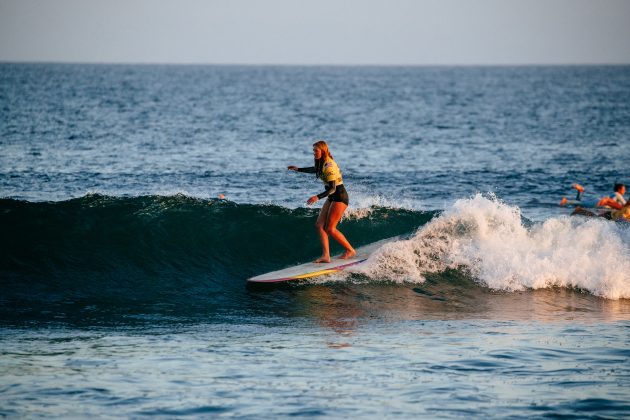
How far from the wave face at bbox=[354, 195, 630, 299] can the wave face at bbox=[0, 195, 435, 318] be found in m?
2.11

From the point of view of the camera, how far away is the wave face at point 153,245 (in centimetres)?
1337

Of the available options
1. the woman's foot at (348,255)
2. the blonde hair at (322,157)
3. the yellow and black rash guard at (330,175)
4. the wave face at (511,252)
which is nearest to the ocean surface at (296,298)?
the wave face at (511,252)

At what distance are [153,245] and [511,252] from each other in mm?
6644

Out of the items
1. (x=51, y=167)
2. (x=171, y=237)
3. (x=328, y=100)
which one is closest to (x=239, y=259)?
(x=171, y=237)

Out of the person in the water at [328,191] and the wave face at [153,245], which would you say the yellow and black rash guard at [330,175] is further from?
the wave face at [153,245]

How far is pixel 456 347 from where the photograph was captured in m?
9.97

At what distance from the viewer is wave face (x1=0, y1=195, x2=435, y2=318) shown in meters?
13.4

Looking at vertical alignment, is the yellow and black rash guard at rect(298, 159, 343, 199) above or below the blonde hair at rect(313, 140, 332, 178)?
below

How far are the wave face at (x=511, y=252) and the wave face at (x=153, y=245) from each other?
83.2 inches

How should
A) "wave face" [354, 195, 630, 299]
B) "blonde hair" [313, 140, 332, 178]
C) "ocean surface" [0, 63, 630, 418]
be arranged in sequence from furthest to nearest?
"wave face" [354, 195, 630, 299]
"blonde hair" [313, 140, 332, 178]
"ocean surface" [0, 63, 630, 418]

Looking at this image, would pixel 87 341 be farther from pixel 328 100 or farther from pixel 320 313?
pixel 328 100

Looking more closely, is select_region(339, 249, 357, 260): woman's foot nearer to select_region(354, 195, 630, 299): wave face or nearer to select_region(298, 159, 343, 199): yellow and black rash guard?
select_region(354, 195, 630, 299): wave face

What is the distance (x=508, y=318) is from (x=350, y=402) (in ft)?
14.8

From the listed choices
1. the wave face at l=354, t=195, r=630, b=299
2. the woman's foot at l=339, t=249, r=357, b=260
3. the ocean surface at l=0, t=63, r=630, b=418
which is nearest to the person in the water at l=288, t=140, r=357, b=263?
the woman's foot at l=339, t=249, r=357, b=260
